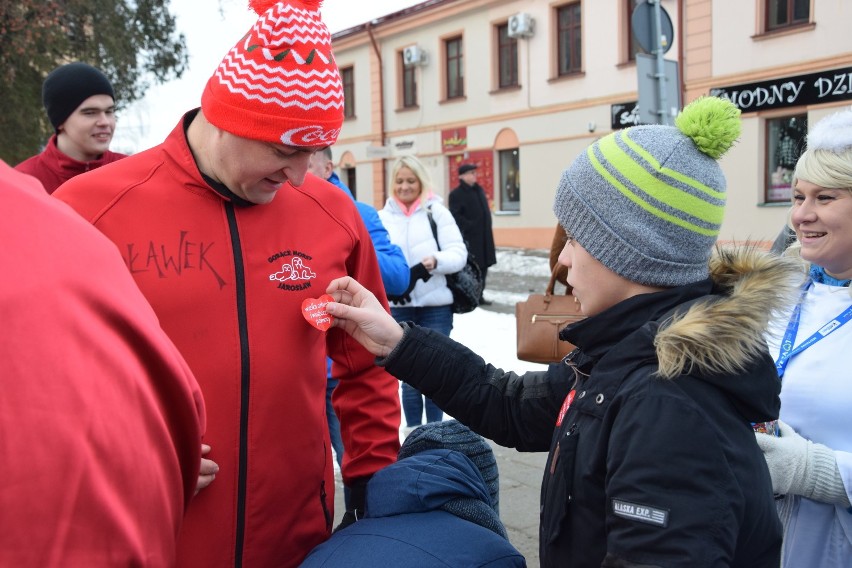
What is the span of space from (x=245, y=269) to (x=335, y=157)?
2703 centimetres

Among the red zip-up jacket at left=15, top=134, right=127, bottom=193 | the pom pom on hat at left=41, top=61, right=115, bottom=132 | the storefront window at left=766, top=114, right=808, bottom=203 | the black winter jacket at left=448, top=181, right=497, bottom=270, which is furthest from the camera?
the storefront window at left=766, top=114, right=808, bottom=203

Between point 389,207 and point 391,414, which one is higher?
point 389,207

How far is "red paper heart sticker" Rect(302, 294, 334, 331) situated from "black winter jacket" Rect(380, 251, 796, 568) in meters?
0.57

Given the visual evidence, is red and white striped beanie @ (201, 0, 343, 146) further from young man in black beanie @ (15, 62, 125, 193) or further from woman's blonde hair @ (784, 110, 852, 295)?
young man in black beanie @ (15, 62, 125, 193)

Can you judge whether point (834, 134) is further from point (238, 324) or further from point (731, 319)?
point (238, 324)

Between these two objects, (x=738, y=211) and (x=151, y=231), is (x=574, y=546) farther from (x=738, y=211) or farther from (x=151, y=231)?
(x=738, y=211)

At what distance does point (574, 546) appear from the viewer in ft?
4.67

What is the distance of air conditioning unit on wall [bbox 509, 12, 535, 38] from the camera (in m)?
19.7

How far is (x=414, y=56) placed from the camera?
75.8ft

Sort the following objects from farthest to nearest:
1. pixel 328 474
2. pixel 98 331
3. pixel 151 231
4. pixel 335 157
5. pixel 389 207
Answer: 1. pixel 335 157
2. pixel 389 207
3. pixel 328 474
4. pixel 151 231
5. pixel 98 331

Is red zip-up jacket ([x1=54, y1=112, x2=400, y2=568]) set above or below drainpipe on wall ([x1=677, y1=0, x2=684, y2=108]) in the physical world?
below

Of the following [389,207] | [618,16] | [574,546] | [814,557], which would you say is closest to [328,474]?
[574,546]

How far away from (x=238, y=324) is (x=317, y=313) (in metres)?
0.19

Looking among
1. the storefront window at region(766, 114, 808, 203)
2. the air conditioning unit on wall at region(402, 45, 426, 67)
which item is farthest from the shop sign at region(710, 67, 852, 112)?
the air conditioning unit on wall at region(402, 45, 426, 67)
